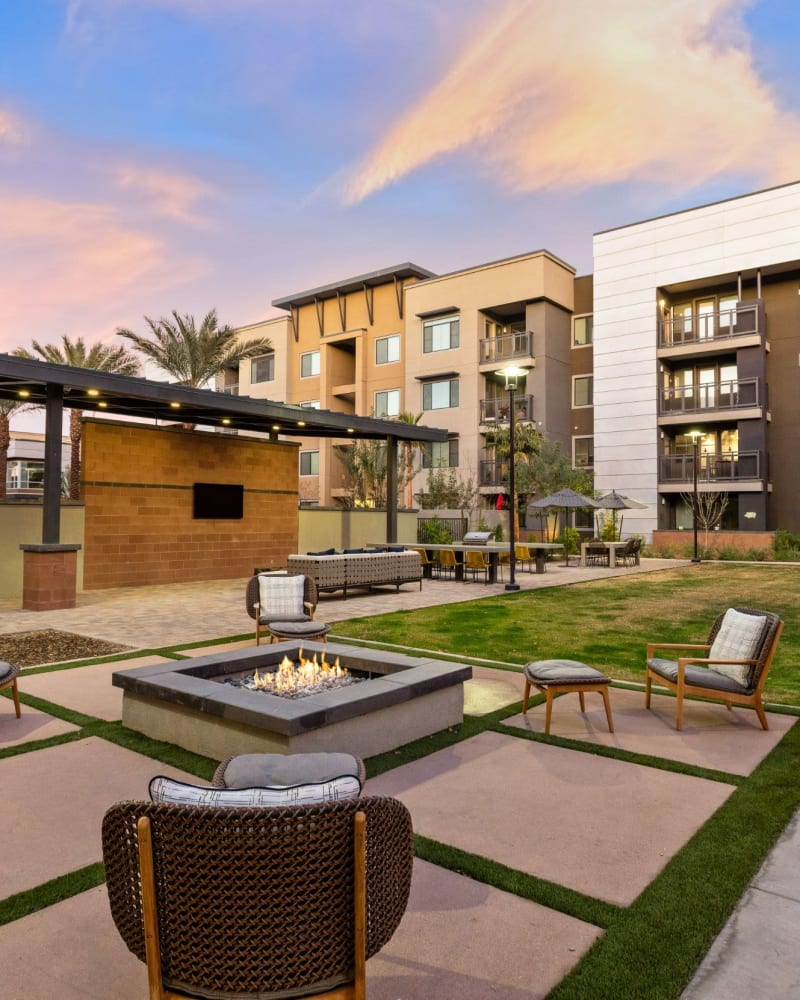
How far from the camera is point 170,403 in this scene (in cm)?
1510

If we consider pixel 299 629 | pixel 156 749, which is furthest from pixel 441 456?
pixel 156 749

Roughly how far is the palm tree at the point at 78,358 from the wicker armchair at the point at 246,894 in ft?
88.9

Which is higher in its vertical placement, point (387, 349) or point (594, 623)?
point (387, 349)

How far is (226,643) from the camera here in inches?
356

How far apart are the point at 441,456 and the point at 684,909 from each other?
33.3 m

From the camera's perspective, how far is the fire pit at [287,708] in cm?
462

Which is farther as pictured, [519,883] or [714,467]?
[714,467]

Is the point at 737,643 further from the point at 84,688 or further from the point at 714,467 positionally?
the point at 714,467

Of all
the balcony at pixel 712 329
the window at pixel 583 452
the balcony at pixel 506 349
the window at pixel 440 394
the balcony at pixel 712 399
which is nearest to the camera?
the balcony at pixel 712 399

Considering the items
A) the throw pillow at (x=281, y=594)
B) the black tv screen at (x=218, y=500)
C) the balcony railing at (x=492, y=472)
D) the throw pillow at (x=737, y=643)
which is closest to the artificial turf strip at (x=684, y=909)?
the throw pillow at (x=737, y=643)

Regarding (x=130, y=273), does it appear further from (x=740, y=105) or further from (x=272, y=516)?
(x=740, y=105)

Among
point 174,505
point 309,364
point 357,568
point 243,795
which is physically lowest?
point 357,568

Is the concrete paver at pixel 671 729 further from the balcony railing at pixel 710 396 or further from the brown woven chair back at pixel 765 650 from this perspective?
the balcony railing at pixel 710 396

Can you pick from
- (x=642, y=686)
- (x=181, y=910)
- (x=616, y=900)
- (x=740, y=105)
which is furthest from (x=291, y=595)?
(x=740, y=105)
